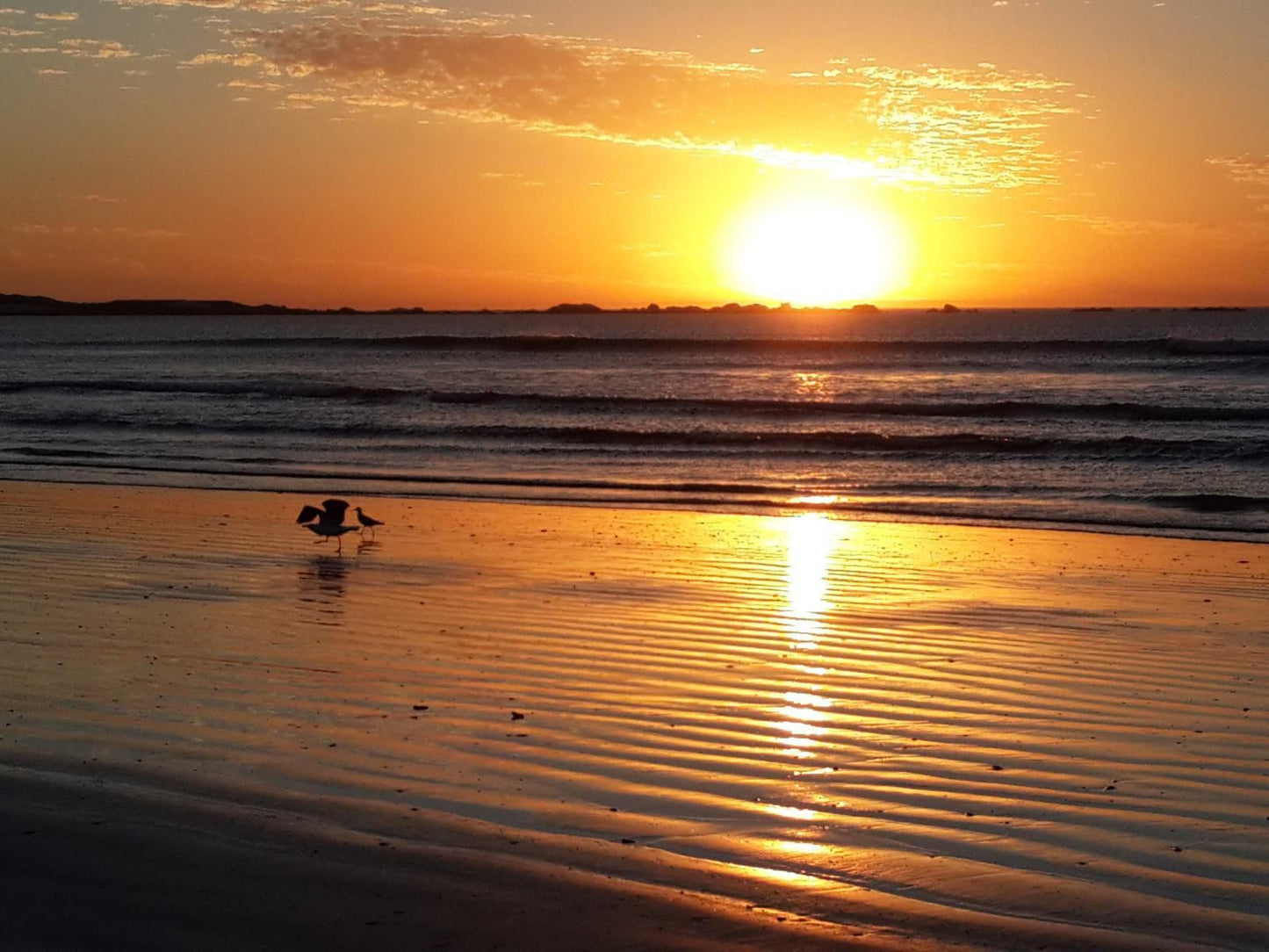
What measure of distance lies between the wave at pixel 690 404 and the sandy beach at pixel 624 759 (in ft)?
67.0

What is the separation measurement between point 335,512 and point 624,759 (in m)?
8.00

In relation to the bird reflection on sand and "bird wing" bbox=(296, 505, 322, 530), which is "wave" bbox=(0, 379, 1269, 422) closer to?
"bird wing" bbox=(296, 505, 322, 530)

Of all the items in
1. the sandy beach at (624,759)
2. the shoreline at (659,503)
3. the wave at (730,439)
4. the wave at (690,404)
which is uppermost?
the wave at (690,404)

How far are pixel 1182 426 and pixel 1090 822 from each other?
25.5m

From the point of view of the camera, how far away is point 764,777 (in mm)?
5863

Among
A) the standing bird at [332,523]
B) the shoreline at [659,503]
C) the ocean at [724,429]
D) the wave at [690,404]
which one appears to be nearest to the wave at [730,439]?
the ocean at [724,429]

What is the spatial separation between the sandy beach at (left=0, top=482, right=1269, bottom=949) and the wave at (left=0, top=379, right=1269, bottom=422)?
20411mm

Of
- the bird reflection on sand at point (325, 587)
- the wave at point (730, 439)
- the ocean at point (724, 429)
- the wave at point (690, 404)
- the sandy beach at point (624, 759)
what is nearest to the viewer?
the sandy beach at point (624, 759)

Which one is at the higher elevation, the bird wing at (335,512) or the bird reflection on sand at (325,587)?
the bird wing at (335,512)

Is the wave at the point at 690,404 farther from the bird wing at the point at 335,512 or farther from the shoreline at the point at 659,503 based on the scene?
the bird wing at the point at 335,512

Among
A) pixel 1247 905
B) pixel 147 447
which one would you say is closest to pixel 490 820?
pixel 1247 905

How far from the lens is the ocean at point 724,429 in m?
19.8

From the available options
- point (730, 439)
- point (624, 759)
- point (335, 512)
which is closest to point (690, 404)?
point (730, 439)

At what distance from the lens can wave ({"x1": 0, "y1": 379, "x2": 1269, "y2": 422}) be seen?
31.2 metres
